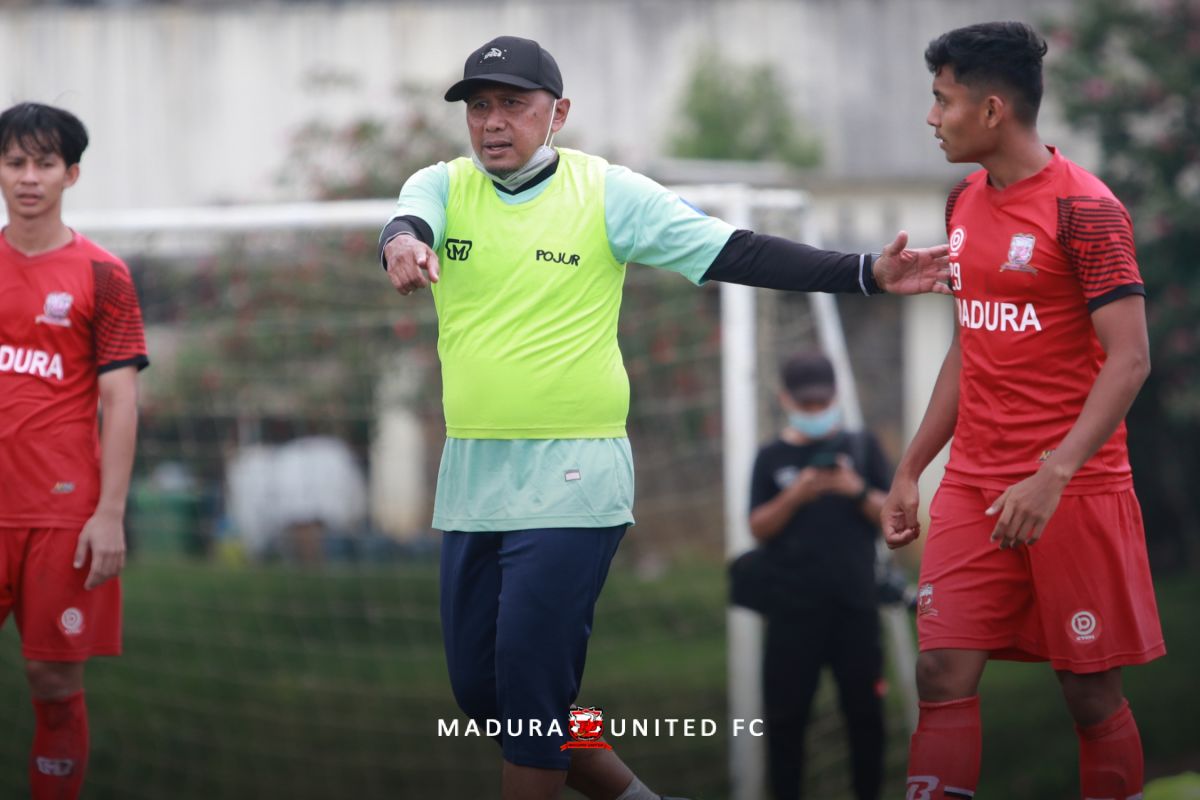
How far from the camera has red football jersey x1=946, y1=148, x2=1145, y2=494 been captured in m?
3.71

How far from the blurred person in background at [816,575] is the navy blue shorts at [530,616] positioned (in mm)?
1947

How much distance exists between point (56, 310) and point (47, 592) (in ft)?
2.69

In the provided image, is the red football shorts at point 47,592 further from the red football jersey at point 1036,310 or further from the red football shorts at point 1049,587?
the red football jersey at point 1036,310

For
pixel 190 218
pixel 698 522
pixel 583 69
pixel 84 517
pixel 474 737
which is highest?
pixel 583 69

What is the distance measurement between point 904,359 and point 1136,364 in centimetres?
1242

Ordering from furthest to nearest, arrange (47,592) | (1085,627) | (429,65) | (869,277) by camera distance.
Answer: (429,65), (47,592), (869,277), (1085,627)

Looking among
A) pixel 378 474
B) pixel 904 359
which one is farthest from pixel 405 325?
pixel 904 359

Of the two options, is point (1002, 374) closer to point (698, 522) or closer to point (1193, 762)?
point (1193, 762)

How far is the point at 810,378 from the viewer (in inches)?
228

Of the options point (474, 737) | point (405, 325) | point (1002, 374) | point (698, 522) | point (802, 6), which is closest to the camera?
point (1002, 374)

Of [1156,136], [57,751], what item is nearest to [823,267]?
[57,751]

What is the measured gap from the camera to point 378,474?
1061cm

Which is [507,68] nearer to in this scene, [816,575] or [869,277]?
[869,277]

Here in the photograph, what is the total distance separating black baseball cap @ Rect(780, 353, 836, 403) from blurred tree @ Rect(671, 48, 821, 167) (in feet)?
41.9
